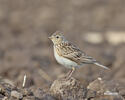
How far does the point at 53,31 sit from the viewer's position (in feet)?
63.7

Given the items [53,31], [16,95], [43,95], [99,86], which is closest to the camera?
[16,95]

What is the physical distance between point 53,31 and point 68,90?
37.8 ft

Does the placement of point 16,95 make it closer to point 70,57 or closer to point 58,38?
point 70,57

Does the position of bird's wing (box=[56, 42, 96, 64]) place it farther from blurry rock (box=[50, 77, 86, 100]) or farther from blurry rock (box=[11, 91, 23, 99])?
blurry rock (box=[11, 91, 23, 99])

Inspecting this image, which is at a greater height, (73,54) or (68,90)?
(73,54)

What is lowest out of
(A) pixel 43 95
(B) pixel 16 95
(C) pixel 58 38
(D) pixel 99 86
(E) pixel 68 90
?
(B) pixel 16 95

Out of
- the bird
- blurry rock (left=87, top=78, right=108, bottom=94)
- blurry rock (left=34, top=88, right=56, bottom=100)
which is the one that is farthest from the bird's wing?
blurry rock (left=34, top=88, right=56, bottom=100)

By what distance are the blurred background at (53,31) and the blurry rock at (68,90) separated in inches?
96.2

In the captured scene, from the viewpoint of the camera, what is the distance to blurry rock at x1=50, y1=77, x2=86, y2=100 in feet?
26.0

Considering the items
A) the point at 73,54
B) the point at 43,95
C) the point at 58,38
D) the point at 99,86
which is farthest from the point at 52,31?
the point at 43,95

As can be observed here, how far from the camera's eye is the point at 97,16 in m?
21.5

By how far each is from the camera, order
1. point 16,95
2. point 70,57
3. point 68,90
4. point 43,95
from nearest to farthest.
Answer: point 16,95 < point 43,95 < point 68,90 < point 70,57

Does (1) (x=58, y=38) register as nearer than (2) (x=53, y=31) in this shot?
Yes

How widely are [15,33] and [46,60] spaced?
13.7 ft
